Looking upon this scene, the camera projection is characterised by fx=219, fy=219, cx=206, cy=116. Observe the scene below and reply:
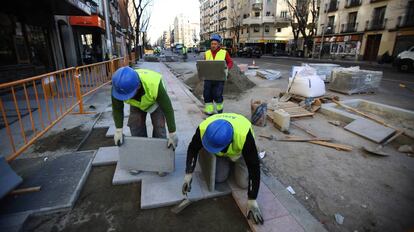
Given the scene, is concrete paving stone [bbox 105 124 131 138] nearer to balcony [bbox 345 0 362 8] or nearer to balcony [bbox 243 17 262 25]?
balcony [bbox 345 0 362 8]

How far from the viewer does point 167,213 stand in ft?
7.58

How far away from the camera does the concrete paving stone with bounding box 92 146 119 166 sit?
3.12 m

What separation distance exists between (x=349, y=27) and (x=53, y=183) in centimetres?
3542

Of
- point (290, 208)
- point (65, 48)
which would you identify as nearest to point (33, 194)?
point (290, 208)

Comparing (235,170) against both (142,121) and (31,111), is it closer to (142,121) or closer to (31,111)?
(142,121)

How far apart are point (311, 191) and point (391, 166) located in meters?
1.62

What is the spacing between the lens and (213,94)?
5.12 m

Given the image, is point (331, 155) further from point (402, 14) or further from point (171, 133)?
point (402, 14)

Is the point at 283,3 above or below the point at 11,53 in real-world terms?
above

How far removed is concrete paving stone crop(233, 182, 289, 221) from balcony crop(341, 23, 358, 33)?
3323 cm

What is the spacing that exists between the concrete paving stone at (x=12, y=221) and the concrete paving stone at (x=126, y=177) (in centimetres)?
88

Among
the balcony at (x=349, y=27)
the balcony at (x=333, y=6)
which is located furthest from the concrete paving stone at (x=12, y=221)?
the balcony at (x=333, y=6)

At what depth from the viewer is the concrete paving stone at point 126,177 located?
2736 mm

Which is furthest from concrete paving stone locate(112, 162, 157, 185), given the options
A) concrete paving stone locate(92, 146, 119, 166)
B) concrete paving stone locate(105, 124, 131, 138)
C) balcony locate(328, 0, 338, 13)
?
balcony locate(328, 0, 338, 13)
